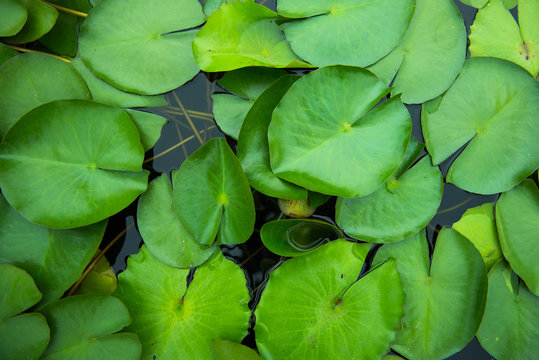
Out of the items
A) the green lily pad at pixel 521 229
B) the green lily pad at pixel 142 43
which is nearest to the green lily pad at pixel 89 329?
the green lily pad at pixel 142 43

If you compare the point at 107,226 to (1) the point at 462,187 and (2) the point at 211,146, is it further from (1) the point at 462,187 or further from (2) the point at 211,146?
(1) the point at 462,187

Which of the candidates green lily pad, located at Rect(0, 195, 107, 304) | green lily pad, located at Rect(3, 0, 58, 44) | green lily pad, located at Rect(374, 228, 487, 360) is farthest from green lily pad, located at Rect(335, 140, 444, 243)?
green lily pad, located at Rect(3, 0, 58, 44)

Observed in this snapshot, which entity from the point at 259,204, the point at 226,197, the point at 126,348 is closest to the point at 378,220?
the point at 259,204

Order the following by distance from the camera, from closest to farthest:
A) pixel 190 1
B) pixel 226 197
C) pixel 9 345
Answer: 1. pixel 9 345
2. pixel 226 197
3. pixel 190 1

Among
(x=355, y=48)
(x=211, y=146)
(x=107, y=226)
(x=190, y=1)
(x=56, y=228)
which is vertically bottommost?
(x=107, y=226)

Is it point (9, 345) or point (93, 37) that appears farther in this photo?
point (93, 37)

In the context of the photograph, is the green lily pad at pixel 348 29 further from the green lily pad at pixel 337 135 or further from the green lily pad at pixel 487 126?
the green lily pad at pixel 487 126

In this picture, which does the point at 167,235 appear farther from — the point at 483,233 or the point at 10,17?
the point at 483,233
